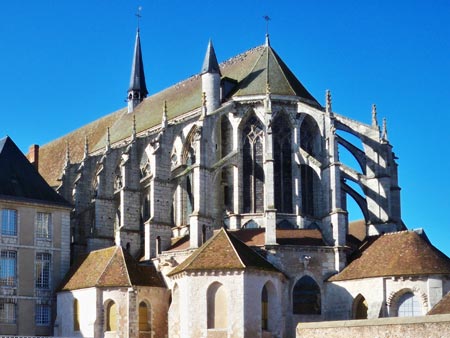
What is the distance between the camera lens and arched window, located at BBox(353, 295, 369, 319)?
4062 centimetres

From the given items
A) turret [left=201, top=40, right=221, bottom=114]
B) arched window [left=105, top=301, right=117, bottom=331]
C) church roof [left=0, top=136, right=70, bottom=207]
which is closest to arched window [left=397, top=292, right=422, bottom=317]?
arched window [left=105, top=301, right=117, bottom=331]

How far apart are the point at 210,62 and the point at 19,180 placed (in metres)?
11.7

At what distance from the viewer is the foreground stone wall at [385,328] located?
93.8ft

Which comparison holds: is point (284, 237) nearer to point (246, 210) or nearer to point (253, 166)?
point (246, 210)

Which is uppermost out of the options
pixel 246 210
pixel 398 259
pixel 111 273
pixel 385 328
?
pixel 246 210

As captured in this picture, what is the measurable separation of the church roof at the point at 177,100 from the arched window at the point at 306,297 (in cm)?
1036

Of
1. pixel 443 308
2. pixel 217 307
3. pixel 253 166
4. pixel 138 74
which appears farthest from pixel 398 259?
pixel 138 74

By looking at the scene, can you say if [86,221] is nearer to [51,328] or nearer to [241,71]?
[51,328]

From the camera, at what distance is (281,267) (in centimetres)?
4125

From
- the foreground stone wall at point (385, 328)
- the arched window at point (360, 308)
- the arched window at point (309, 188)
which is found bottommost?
the foreground stone wall at point (385, 328)

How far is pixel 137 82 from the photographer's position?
65438 mm

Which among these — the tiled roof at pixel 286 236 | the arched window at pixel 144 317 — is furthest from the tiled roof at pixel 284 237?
the arched window at pixel 144 317

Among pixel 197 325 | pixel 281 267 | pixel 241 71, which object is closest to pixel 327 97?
pixel 241 71

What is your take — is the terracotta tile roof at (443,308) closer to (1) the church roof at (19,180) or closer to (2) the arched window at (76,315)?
(2) the arched window at (76,315)
